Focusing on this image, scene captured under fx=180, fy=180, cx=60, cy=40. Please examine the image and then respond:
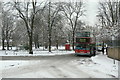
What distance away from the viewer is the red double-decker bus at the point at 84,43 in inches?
1182

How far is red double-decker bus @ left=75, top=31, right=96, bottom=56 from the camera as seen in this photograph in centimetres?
3003

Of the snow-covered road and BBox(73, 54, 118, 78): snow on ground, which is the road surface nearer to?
the snow-covered road

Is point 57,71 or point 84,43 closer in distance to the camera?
point 57,71

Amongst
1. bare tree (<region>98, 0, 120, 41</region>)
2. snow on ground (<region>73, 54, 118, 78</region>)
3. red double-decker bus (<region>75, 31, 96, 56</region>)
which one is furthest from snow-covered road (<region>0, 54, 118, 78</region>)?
bare tree (<region>98, 0, 120, 41</region>)

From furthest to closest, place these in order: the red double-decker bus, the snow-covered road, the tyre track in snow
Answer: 1. the red double-decker bus
2. the snow-covered road
3. the tyre track in snow

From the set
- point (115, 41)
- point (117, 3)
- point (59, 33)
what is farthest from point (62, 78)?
point (59, 33)

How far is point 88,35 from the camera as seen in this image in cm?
3014

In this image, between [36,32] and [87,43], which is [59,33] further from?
[87,43]

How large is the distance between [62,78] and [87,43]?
783 inches

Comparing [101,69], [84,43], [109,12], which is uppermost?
[109,12]

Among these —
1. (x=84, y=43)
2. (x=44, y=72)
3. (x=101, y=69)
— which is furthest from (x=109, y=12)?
(x=44, y=72)

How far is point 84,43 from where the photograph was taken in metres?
30.3

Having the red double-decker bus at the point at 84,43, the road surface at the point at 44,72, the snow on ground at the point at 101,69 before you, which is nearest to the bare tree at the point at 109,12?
the red double-decker bus at the point at 84,43

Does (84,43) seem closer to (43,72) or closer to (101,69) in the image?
(101,69)
